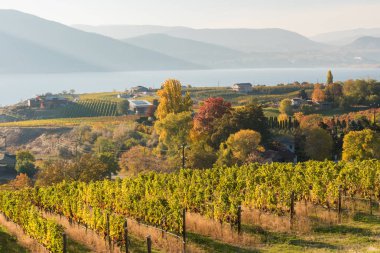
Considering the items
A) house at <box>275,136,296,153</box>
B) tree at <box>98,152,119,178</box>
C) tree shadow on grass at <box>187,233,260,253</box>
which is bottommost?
tree at <box>98,152,119,178</box>

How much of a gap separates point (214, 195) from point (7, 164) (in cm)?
6645

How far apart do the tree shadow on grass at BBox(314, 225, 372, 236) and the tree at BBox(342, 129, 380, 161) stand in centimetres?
3223

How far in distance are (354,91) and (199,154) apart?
76.1 meters

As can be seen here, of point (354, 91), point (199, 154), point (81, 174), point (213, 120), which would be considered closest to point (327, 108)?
point (354, 91)

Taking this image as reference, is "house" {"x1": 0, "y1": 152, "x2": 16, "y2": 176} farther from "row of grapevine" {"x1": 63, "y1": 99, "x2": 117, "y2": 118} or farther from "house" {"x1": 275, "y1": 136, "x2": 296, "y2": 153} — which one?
"row of grapevine" {"x1": 63, "y1": 99, "x2": 117, "y2": 118}

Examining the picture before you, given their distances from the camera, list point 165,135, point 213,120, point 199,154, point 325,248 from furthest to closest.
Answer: point 165,135 → point 213,120 → point 199,154 → point 325,248

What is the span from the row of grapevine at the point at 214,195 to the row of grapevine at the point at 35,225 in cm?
220

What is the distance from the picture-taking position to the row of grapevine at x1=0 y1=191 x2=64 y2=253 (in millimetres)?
17656

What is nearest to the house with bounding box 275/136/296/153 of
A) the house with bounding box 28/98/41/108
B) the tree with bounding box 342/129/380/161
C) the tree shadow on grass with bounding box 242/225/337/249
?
the tree with bounding box 342/129/380/161

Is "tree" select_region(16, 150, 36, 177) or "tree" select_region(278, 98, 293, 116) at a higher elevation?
"tree" select_region(278, 98, 293, 116)

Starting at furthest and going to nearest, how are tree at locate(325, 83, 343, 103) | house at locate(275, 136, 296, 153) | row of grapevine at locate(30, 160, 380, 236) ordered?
tree at locate(325, 83, 343, 103) < house at locate(275, 136, 296, 153) < row of grapevine at locate(30, 160, 380, 236)

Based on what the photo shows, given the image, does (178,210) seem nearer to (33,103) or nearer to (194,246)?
(194,246)

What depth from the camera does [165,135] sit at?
70.2m

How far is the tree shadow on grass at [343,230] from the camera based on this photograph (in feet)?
64.6
